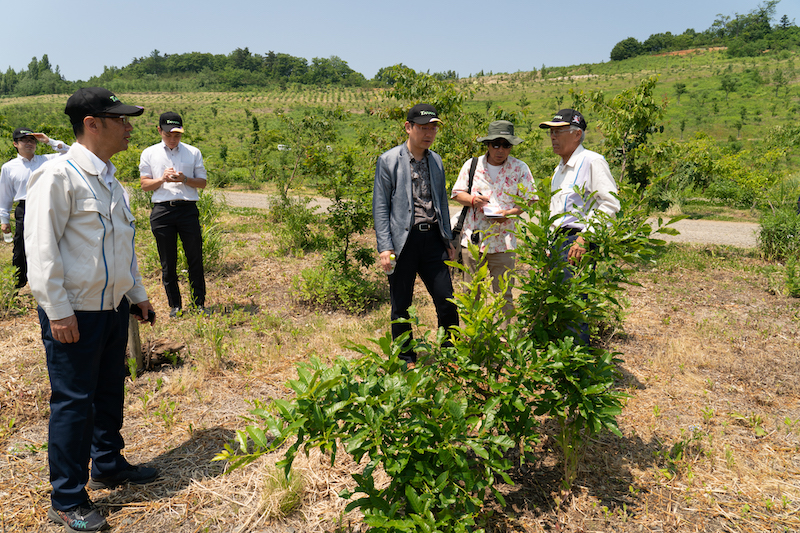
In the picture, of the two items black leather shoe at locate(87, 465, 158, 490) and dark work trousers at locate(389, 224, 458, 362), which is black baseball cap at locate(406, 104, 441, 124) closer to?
dark work trousers at locate(389, 224, 458, 362)

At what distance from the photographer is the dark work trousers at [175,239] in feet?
15.8

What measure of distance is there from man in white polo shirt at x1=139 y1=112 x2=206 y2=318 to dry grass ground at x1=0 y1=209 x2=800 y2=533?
0.78 m

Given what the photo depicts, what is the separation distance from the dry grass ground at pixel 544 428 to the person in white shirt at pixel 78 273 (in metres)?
0.43

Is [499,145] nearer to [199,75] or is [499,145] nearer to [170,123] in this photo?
[170,123]

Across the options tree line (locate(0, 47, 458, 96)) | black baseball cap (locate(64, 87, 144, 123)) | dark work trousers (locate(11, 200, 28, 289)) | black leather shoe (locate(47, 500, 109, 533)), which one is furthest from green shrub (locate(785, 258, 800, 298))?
tree line (locate(0, 47, 458, 96))

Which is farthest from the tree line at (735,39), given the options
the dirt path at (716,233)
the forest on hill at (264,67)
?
the dirt path at (716,233)

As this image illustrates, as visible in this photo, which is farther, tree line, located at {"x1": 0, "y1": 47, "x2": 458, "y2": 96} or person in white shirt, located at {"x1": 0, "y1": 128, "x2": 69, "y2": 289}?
tree line, located at {"x1": 0, "y1": 47, "x2": 458, "y2": 96}

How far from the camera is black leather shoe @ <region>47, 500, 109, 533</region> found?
89.3 inches

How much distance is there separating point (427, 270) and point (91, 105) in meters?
2.33

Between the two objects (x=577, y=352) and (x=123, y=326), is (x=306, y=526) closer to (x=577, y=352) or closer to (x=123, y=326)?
(x=123, y=326)

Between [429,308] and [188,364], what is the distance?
2.64m

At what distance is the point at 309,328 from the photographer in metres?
4.85

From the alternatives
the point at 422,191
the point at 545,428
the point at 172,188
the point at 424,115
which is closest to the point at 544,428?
the point at 545,428

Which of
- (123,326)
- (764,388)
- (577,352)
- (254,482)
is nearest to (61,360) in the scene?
(123,326)
